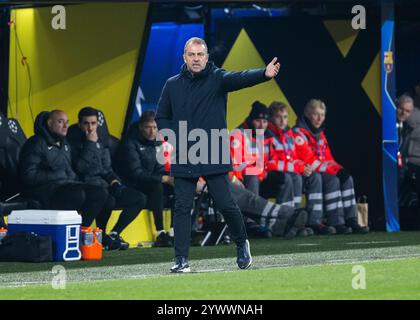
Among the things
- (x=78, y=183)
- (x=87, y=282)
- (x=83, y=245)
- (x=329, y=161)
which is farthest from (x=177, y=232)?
(x=329, y=161)

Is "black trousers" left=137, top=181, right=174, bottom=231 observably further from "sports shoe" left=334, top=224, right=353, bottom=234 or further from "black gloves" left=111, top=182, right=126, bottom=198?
"sports shoe" left=334, top=224, right=353, bottom=234

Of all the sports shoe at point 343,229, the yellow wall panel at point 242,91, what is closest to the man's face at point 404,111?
the yellow wall panel at point 242,91

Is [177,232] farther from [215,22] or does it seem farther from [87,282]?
[215,22]

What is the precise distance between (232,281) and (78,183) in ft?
16.5

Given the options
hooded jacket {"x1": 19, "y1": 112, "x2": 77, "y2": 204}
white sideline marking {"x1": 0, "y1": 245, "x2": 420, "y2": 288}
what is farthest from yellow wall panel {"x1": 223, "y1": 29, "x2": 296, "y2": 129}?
white sideline marking {"x1": 0, "y1": 245, "x2": 420, "y2": 288}

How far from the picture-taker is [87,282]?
10.1 m

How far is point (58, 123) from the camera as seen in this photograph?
47.6ft

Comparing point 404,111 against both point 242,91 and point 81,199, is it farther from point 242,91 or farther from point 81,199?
point 81,199

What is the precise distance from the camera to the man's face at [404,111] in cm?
1802

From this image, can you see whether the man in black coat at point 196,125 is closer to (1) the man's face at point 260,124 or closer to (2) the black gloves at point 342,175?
(1) the man's face at point 260,124

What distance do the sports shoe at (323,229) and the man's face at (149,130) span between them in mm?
2530

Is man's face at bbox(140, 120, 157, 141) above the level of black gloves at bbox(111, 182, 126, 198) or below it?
above

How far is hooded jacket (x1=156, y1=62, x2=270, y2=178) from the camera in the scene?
10.7 metres

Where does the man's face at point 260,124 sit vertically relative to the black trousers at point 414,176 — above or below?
above
